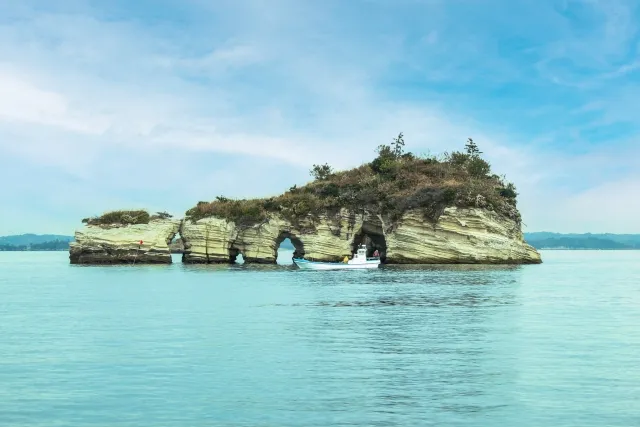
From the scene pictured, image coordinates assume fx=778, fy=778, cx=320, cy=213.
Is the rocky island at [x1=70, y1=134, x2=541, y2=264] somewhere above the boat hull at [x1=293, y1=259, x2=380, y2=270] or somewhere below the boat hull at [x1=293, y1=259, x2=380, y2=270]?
above

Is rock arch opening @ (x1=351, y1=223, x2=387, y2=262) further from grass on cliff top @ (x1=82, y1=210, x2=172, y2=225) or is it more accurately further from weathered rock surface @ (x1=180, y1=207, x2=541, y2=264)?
grass on cliff top @ (x1=82, y1=210, x2=172, y2=225)

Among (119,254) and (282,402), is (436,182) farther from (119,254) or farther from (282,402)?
(282,402)

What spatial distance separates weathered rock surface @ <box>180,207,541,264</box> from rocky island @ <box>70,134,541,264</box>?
0.36 feet

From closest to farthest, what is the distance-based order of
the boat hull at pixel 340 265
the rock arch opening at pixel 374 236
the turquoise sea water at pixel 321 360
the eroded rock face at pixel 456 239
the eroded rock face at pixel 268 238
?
the turquoise sea water at pixel 321 360
the eroded rock face at pixel 456 239
the boat hull at pixel 340 265
the eroded rock face at pixel 268 238
the rock arch opening at pixel 374 236

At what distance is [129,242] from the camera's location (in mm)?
90562

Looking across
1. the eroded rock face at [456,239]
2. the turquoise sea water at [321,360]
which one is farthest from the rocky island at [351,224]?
the turquoise sea water at [321,360]

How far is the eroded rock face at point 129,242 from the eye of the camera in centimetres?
9062

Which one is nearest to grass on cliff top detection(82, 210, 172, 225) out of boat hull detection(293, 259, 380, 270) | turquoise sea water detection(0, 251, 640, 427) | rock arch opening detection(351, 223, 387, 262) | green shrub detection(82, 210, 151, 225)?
green shrub detection(82, 210, 151, 225)

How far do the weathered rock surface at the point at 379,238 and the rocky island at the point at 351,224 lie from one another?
0.36 ft

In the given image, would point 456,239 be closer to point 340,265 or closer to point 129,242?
point 340,265

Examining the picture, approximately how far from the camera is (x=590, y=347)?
27.4 m

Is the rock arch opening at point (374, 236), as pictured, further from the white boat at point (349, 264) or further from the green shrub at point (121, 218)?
the green shrub at point (121, 218)

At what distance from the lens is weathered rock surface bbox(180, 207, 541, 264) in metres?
84.8

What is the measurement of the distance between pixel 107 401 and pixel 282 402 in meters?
4.29
